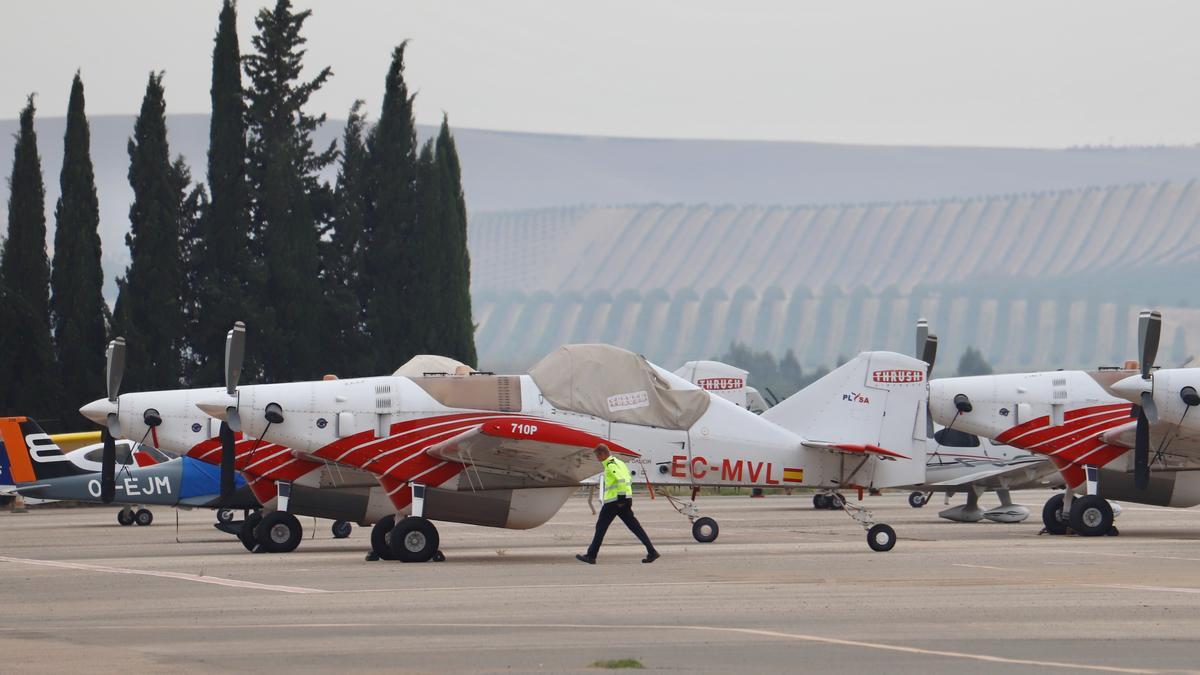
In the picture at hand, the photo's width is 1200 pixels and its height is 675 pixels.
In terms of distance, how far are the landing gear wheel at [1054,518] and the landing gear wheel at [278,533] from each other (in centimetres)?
1059

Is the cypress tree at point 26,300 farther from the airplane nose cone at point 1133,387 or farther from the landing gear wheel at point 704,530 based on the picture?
the airplane nose cone at point 1133,387

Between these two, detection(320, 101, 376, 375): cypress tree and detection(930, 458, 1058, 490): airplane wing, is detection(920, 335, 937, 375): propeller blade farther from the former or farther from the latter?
detection(320, 101, 376, 375): cypress tree

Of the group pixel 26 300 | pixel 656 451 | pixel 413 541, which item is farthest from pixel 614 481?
pixel 26 300

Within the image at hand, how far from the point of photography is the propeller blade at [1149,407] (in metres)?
21.8

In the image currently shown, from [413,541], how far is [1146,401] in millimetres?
9878

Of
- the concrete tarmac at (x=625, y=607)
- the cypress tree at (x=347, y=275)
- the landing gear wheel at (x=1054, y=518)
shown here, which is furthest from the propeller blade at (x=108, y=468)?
the cypress tree at (x=347, y=275)

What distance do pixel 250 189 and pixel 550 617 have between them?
33.6 metres

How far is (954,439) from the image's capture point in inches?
1182

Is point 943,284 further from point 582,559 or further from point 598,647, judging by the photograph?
point 598,647

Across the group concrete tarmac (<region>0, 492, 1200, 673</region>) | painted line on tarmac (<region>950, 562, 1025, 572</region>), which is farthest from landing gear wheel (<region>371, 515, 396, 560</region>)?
painted line on tarmac (<region>950, 562, 1025, 572</region>)

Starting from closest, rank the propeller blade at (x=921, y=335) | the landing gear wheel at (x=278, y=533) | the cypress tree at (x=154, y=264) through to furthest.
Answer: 1. the landing gear wheel at (x=278, y=533)
2. the propeller blade at (x=921, y=335)
3. the cypress tree at (x=154, y=264)

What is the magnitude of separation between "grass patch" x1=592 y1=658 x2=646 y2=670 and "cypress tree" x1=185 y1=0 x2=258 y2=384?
34.9 m

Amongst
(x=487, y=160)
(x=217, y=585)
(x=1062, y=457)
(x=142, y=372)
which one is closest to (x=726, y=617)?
(x=217, y=585)

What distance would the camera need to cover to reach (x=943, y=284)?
293 ft
